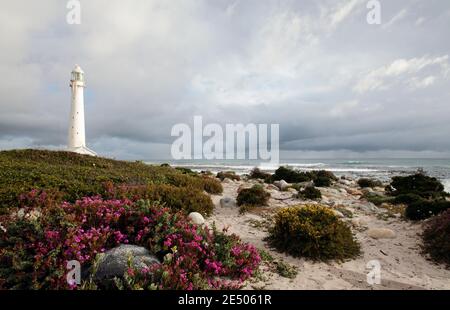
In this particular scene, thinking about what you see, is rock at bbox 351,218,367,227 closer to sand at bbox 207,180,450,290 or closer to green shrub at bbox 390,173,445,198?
sand at bbox 207,180,450,290

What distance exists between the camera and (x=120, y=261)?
4320 millimetres

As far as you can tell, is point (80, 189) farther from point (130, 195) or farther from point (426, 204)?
A: point (426, 204)

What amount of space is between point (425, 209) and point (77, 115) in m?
34.1

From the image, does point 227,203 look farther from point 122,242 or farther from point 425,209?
point 425,209

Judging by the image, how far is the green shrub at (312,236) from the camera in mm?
6094

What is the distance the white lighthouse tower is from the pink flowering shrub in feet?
94.2

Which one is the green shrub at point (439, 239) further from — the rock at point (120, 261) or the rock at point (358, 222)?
the rock at point (120, 261)

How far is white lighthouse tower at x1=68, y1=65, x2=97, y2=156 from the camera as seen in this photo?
105 feet

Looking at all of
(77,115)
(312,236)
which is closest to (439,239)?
(312,236)

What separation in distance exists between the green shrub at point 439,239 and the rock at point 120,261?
632 cm

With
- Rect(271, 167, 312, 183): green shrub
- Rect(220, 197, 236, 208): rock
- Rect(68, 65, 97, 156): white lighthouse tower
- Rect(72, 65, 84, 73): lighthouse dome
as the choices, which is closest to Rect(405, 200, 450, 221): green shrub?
Rect(220, 197, 236, 208): rock

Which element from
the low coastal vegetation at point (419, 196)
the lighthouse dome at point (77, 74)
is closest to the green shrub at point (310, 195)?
the low coastal vegetation at point (419, 196)

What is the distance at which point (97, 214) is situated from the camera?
5.63 meters
